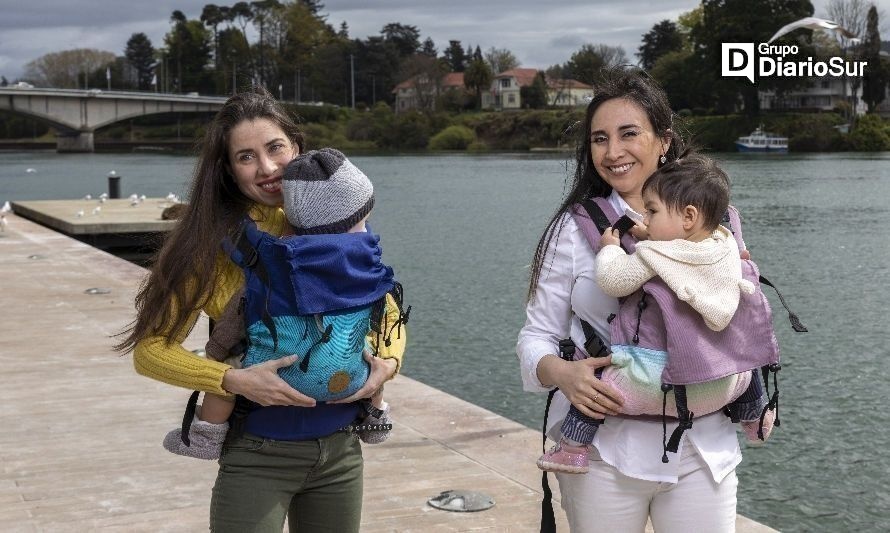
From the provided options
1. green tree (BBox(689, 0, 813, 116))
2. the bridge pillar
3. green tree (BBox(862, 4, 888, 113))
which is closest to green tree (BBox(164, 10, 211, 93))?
the bridge pillar

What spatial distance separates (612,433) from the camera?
2775mm

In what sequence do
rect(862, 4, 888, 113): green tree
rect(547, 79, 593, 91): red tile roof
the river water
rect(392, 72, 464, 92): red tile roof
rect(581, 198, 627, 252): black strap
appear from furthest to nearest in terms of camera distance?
rect(392, 72, 464, 92): red tile roof
rect(547, 79, 593, 91): red tile roof
rect(862, 4, 888, 113): green tree
the river water
rect(581, 198, 627, 252): black strap

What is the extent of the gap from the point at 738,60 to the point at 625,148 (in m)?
93.8

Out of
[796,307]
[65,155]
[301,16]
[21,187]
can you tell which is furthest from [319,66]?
[796,307]

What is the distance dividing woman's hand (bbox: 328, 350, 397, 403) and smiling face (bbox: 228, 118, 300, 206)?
0.43 m

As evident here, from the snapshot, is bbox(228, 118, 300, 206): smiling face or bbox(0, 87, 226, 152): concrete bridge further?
bbox(0, 87, 226, 152): concrete bridge

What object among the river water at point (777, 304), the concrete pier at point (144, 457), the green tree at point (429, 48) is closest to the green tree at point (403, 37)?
the green tree at point (429, 48)

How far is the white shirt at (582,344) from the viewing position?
2.73 meters

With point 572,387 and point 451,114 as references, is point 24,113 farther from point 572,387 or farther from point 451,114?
point 572,387

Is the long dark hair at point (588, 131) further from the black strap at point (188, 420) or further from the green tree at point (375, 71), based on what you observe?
the green tree at point (375, 71)

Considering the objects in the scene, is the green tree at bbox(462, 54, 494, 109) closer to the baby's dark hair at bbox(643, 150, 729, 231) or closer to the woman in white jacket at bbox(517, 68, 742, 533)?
the woman in white jacket at bbox(517, 68, 742, 533)

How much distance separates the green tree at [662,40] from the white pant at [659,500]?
116 m

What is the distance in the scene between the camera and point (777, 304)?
16.8 metres

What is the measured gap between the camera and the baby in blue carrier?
273cm
